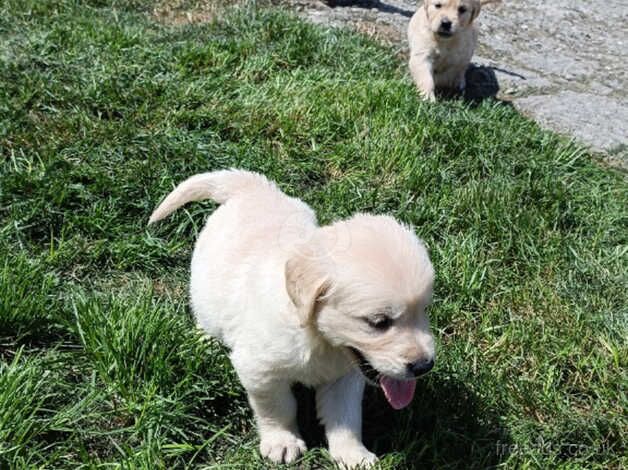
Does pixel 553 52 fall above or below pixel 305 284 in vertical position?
below

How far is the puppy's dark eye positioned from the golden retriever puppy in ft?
12.8

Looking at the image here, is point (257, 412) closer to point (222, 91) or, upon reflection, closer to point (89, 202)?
point (89, 202)

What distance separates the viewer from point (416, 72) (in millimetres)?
5910

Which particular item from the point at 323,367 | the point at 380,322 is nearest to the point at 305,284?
the point at 380,322

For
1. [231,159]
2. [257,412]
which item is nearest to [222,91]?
[231,159]

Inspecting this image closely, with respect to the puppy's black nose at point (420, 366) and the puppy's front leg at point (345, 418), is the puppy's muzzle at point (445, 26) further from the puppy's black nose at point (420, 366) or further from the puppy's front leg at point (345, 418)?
the puppy's black nose at point (420, 366)

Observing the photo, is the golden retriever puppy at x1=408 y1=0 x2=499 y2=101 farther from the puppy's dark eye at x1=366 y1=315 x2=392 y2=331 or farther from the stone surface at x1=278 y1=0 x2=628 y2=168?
the puppy's dark eye at x1=366 y1=315 x2=392 y2=331

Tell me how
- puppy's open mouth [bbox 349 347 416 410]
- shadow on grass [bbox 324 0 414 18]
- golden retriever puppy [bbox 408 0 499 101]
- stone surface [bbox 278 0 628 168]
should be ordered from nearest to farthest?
puppy's open mouth [bbox 349 347 416 410], stone surface [bbox 278 0 628 168], golden retriever puppy [bbox 408 0 499 101], shadow on grass [bbox 324 0 414 18]

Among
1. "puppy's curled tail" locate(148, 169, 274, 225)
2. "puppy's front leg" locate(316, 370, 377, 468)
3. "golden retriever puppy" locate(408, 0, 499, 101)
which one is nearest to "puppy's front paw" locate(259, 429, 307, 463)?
"puppy's front leg" locate(316, 370, 377, 468)

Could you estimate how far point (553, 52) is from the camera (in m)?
6.84

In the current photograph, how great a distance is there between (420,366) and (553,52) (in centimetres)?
526

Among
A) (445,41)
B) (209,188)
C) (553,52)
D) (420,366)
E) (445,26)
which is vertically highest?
(420,366)

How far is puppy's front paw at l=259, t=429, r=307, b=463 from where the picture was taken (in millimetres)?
2713

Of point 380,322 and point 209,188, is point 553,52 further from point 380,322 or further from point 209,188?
point 380,322
